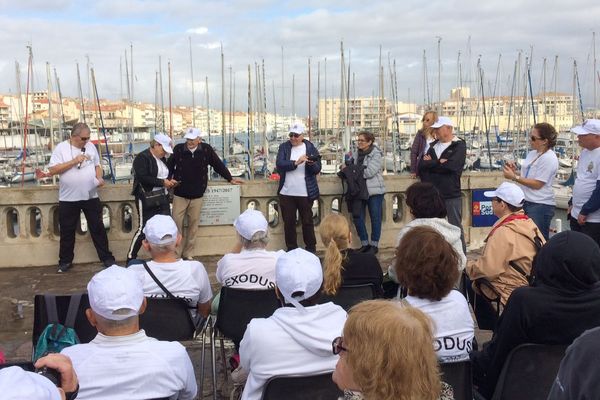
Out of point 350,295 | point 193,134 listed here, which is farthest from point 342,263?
point 193,134

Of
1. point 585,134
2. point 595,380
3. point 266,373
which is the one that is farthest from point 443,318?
point 585,134

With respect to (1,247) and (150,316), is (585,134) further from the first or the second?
(1,247)

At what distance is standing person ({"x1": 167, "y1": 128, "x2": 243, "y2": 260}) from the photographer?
8.34 metres

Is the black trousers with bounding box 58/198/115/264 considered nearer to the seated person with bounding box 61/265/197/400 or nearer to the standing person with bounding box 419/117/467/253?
the standing person with bounding box 419/117/467/253

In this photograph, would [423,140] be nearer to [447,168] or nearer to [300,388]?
[447,168]

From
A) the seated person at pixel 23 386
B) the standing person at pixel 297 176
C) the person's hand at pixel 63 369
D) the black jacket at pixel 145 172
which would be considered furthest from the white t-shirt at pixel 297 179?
the seated person at pixel 23 386

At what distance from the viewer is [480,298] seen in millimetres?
4840

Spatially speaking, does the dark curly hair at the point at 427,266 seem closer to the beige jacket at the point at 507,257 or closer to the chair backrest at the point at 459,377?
the chair backrest at the point at 459,377

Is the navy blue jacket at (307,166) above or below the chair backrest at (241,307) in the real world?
above

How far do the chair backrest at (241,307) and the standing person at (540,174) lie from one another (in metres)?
3.76

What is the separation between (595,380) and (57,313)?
3329 mm

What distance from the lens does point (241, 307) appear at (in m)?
4.30

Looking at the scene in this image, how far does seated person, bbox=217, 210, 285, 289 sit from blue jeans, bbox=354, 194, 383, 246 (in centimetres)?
415

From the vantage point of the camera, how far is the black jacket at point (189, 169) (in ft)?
27.3
